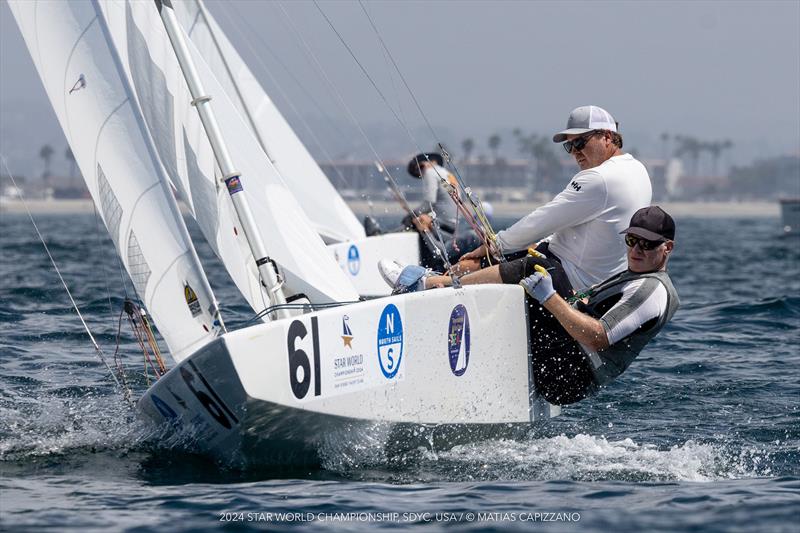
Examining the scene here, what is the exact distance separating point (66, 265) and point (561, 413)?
412 inches

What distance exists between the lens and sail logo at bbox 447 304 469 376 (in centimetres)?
482

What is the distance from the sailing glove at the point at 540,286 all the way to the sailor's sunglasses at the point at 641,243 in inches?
14.7

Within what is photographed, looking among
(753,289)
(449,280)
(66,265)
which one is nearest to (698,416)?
(449,280)

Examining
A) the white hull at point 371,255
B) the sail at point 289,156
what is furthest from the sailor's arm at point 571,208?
the sail at point 289,156

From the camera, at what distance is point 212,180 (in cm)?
596

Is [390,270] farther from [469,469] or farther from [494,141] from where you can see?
[494,141]

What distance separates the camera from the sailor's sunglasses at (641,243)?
4.77 meters

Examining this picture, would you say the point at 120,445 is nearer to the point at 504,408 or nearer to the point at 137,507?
the point at 137,507

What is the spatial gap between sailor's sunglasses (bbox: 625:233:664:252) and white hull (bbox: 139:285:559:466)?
0.49 m

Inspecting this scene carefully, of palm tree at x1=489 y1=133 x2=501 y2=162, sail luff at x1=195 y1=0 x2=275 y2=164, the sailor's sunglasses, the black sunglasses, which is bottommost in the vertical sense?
the sailor's sunglasses

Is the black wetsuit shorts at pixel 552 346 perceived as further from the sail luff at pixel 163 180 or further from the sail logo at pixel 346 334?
the sail luff at pixel 163 180

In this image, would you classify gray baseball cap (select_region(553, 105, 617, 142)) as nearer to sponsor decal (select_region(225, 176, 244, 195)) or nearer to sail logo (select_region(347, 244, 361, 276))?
sponsor decal (select_region(225, 176, 244, 195))

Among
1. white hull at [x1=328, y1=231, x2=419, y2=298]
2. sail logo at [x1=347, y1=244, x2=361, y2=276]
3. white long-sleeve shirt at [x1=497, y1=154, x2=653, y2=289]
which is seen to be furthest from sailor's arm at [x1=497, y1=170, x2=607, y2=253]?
sail logo at [x1=347, y1=244, x2=361, y2=276]

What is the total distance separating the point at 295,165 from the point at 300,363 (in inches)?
A: 295
